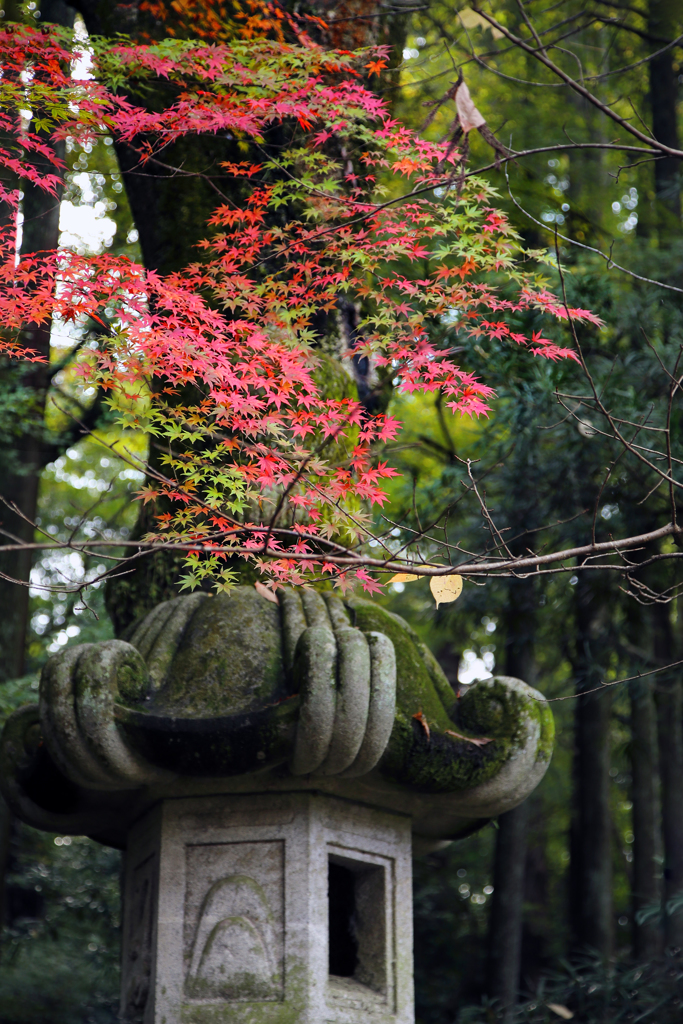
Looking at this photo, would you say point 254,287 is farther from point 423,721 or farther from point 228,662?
point 423,721

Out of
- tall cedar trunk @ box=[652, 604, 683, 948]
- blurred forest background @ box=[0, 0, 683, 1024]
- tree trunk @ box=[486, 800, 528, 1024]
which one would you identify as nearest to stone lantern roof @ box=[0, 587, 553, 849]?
blurred forest background @ box=[0, 0, 683, 1024]

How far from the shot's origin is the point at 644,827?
8.68 m

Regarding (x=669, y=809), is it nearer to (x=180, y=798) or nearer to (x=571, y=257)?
(x=571, y=257)

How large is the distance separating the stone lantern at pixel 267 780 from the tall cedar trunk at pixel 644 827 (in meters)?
5.04

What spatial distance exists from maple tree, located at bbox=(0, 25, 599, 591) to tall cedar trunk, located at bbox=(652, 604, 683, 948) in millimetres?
4040

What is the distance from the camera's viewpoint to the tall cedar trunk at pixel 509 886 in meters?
7.95

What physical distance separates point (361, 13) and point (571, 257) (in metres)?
3.15

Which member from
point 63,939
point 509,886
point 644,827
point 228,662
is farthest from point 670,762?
point 63,939

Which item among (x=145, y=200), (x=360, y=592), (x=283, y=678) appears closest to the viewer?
(x=283, y=678)

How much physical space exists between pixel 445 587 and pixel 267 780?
1.24 meters

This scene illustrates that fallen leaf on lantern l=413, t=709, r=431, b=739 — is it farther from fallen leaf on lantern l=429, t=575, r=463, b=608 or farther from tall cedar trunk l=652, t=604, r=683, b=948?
tall cedar trunk l=652, t=604, r=683, b=948

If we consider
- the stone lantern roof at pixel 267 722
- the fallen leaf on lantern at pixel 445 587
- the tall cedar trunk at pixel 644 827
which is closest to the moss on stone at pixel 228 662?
the stone lantern roof at pixel 267 722

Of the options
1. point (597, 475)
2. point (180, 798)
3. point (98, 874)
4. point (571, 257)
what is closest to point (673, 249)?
point (571, 257)

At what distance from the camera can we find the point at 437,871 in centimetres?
988
